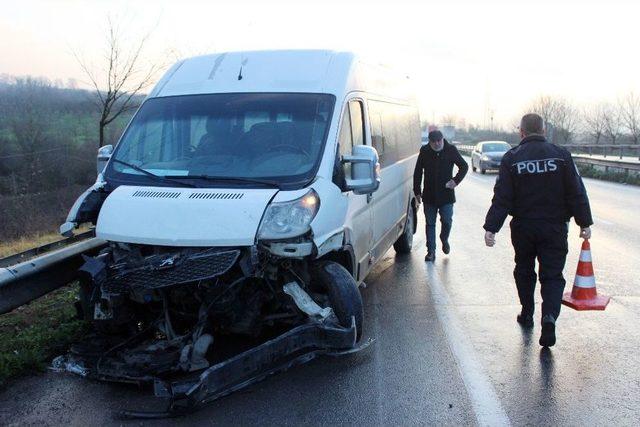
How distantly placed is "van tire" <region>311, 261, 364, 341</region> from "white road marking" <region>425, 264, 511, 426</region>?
92 cm

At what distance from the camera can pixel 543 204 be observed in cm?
496

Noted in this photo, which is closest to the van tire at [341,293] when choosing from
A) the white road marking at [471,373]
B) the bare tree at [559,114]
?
the white road marking at [471,373]

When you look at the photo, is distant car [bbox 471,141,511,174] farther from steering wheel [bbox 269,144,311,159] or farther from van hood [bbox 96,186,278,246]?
van hood [bbox 96,186,278,246]

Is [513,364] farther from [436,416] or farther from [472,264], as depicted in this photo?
[472,264]

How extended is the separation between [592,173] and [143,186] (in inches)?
1070

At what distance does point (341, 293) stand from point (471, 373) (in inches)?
Answer: 47.8

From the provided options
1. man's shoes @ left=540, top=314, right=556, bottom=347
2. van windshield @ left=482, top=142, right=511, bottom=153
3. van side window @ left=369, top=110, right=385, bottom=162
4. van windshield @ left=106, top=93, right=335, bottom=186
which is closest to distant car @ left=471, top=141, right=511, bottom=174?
van windshield @ left=482, top=142, right=511, bottom=153

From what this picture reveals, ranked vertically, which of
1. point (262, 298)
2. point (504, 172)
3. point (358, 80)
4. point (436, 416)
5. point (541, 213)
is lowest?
point (436, 416)

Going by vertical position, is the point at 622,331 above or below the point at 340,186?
below

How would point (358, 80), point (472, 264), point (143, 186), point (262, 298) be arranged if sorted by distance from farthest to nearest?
point (472, 264) → point (358, 80) → point (143, 186) → point (262, 298)

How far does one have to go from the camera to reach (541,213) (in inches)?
195

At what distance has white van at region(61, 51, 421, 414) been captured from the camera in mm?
4047

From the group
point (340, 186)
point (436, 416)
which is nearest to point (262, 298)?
point (340, 186)

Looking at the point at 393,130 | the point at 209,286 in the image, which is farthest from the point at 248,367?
the point at 393,130
